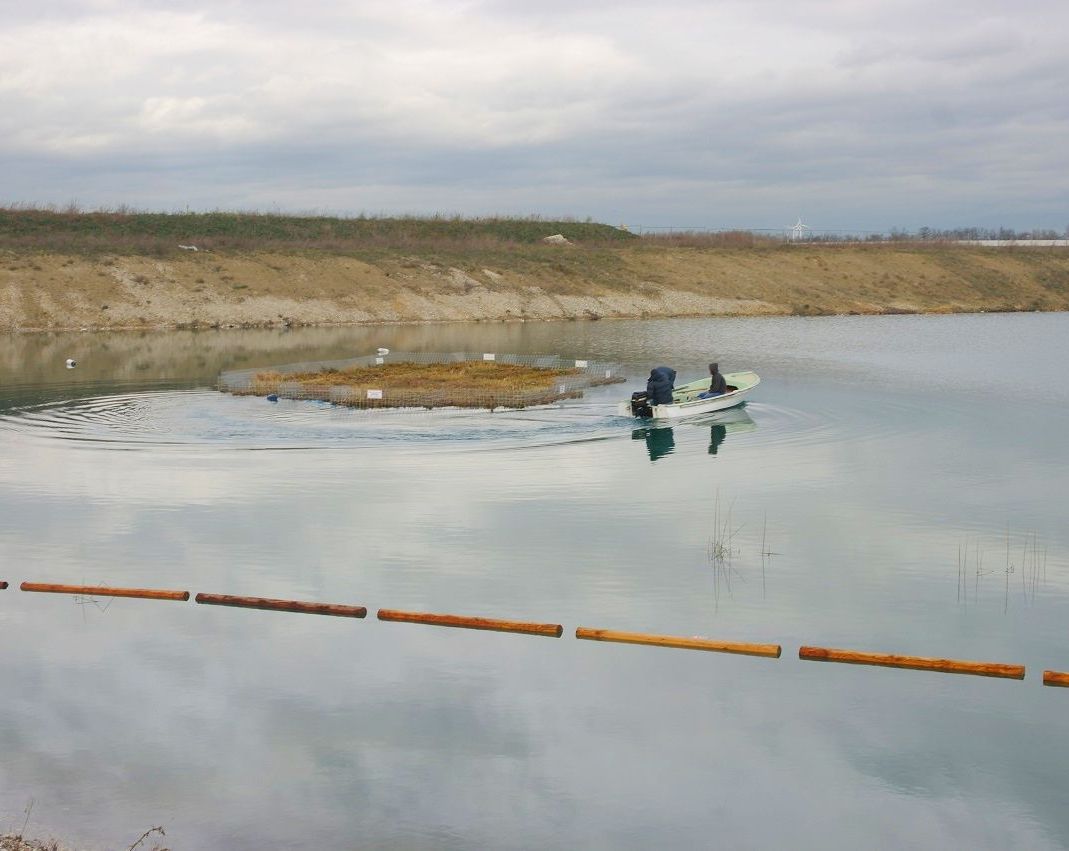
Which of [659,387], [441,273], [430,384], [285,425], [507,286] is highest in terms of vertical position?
[441,273]

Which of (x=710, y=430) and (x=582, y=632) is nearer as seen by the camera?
(x=582, y=632)

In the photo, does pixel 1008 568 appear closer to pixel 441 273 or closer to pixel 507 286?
pixel 507 286

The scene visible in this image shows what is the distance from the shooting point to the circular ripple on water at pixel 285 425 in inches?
1383

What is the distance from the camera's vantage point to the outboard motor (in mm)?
37781

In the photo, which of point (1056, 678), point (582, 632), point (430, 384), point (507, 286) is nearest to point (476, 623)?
point (582, 632)

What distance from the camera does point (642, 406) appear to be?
37781 mm

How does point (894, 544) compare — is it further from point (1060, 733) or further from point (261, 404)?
point (261, 404)

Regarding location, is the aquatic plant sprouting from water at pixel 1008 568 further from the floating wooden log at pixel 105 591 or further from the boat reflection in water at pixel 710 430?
the floating wooden log at pixel 105 591

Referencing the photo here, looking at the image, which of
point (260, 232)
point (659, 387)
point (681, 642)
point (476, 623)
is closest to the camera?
point (681, 642)

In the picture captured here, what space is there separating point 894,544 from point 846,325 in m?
70.4

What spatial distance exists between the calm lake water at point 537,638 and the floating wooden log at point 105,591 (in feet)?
0.69

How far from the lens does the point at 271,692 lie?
15.4 metres

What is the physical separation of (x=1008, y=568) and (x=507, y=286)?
83.9 meters

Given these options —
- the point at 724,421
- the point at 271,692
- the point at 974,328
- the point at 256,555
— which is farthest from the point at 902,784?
the point at 974,328
